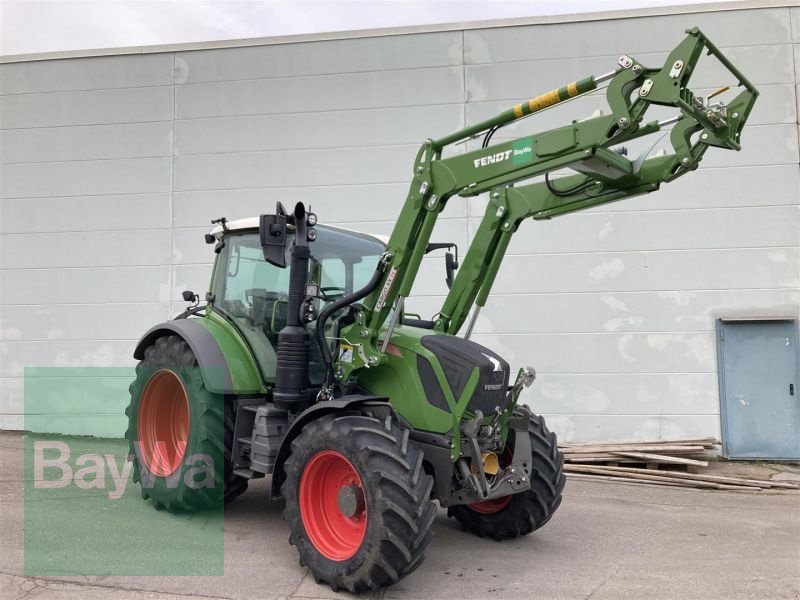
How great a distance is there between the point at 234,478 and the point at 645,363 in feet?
17.7

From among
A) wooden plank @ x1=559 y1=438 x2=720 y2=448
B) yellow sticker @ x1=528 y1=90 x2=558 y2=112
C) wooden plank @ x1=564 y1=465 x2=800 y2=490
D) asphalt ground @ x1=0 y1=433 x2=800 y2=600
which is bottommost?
wooden plank @ x1=564 y1=465 x2=800 y2=490

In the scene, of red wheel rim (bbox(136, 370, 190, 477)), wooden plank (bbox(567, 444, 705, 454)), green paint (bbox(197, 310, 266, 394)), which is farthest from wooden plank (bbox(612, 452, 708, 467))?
red wheel rim (bbox(136, 370, 190, 477))

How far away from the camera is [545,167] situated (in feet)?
12.6

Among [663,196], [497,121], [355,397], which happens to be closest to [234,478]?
[355,397]

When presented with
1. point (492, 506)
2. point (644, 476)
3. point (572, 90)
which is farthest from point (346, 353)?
point (644, 476)

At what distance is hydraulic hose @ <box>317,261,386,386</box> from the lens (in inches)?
172

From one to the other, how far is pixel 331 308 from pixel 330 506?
50.2 inches

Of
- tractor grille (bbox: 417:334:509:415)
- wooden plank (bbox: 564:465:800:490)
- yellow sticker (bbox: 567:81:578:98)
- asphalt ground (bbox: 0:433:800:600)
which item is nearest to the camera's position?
yellow sticker (bbox: 567:81:578:98)

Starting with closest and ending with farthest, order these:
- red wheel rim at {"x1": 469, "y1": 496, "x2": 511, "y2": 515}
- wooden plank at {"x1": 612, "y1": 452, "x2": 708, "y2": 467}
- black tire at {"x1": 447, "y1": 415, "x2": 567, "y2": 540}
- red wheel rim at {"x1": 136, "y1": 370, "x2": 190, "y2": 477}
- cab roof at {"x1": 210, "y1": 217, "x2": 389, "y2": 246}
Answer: black tire at {"x1": 447, "y1": 415, "x2": 567, "y2": 540}
red wheel rim at {"x1": 469, "y1": 496, "x2": 511, "y2": 515}
cab roof at {"x1": 210, "y1": 217, "x2": 389, "y2": 246}
red wheel rim at {"x1": 136, "y1": 370, "x2": 190, "y2": 477}
wooden plank at {"x1": 612, "y1": 452, "x2": 708, "y2": 467}

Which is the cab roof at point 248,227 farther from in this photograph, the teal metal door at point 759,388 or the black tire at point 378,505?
the teal metal door at point 759,388

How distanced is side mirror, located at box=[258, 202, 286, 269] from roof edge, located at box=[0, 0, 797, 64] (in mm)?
5542

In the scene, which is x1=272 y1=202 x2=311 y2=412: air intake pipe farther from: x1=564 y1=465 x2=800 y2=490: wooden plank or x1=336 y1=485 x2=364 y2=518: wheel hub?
x1=564 y1=465 x2=800 y2=490: wooden plank

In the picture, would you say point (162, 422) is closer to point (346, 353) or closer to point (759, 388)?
point (346, 353)

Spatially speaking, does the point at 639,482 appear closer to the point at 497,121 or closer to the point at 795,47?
the point at 497,121
